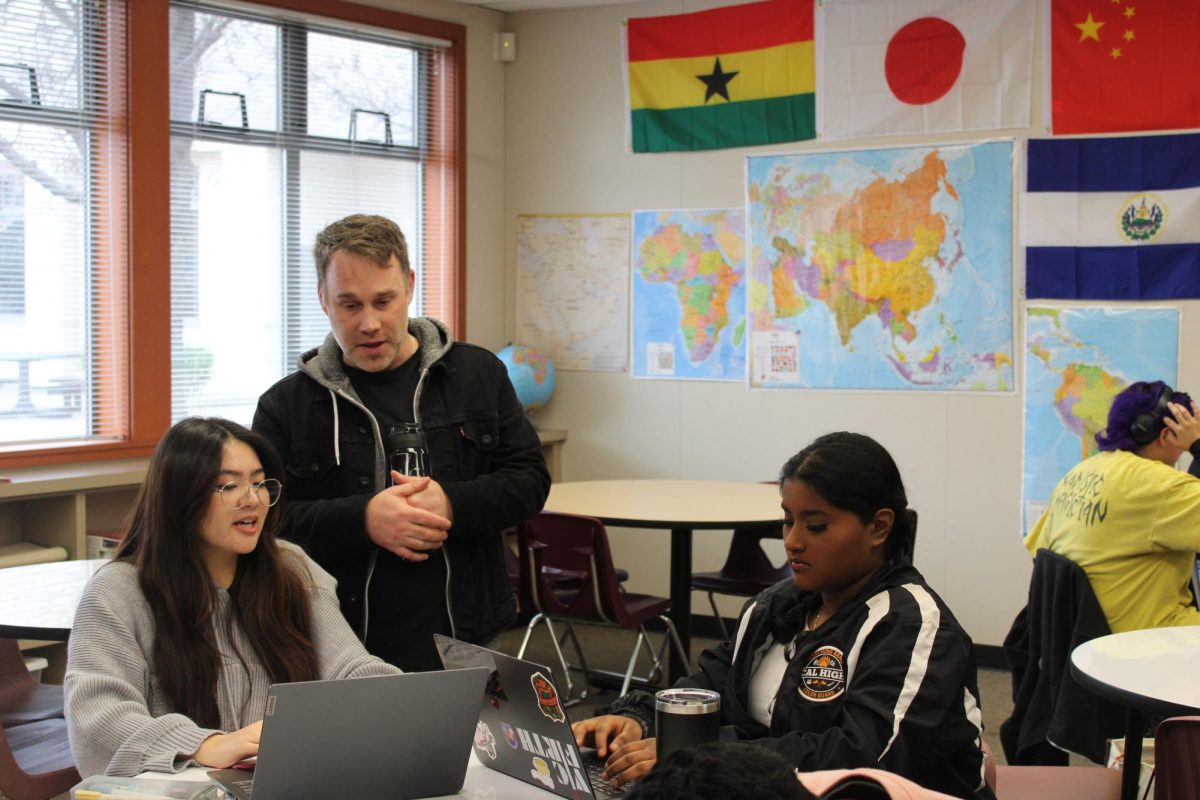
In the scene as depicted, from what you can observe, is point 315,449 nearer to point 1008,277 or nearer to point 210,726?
point 210,726

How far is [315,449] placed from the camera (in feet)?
8.15

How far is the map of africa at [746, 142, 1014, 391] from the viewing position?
540cm

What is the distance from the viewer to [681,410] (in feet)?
20.2

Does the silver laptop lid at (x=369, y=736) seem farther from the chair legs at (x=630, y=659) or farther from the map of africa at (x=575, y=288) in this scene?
the map of africa at (x=575, y=288)

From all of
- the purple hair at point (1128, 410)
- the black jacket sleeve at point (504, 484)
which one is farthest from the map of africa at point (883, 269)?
the black jacket sleeve at point (504, 484)

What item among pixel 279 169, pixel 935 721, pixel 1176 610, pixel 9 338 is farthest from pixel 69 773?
pixel 279 169

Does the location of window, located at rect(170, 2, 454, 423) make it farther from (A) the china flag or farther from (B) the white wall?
(A) the china flag

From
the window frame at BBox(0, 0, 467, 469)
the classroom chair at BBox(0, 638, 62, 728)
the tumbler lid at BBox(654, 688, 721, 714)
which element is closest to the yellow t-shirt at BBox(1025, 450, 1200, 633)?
the tumbler lid at BBox(654, 688, 721, 714)

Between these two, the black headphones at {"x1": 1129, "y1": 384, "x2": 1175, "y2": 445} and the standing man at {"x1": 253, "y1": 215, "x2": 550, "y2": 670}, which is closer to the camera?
the standing man at {"x1": 253, "y1": 215, "x2": 550, "y2": 670}

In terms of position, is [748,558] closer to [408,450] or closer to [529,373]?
[529,373]

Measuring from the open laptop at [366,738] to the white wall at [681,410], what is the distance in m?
4.14

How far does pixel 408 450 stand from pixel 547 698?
2.89ft

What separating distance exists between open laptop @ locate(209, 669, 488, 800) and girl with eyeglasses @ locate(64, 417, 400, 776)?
0.94 feet

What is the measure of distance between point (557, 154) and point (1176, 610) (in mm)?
3846
